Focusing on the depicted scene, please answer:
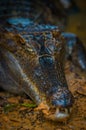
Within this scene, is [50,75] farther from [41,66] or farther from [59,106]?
[59,106]

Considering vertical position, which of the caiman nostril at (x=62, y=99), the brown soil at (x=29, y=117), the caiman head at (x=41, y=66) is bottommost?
the brown soil at (x=29, y=117)

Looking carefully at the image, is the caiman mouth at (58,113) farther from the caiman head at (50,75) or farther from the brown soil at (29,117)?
the brown soil at (29,117)

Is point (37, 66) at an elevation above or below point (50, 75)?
above

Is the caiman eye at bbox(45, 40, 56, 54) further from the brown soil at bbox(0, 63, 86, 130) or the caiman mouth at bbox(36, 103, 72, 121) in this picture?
the caiman mouth at bbox(36, 103, 72, 121)

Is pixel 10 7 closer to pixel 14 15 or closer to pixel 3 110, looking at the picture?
pixel 14 15

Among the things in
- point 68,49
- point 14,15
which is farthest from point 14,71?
point 14,15

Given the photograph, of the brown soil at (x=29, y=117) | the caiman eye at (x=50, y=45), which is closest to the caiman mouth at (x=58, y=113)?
the brown soil at (x=29, y=117)

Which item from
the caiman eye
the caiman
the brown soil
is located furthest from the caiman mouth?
the caiman eye

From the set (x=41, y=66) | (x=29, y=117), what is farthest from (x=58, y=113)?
(x=41, y=66)
